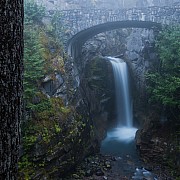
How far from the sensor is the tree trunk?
1369 millimetres

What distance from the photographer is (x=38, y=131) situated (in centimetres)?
901

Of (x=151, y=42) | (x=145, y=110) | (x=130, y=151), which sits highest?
(x=151, y=42)

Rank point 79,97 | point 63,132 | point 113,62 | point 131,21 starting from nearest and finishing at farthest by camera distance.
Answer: point 63,132, point 79,97, point 131,21, point 113,62

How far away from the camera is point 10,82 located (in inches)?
56.1

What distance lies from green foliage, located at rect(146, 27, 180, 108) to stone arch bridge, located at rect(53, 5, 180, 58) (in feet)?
7.56

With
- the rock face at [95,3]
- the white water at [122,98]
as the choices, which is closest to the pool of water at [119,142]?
the white water at [122,98]

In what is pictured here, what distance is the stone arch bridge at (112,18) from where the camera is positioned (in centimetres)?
1528

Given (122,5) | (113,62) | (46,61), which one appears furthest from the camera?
(122,5)

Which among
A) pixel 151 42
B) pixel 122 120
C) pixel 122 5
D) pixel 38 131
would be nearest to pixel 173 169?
pixel 38 131

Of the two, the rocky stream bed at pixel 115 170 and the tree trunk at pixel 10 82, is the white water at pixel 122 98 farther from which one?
the tree trunk at pixel 10 82

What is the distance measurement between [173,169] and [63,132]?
16.7 ft

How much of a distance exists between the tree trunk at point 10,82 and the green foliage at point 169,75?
10.1m

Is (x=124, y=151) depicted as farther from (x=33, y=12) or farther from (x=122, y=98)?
(x=33, y=12)

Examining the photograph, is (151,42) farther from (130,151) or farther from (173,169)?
(173,169)
